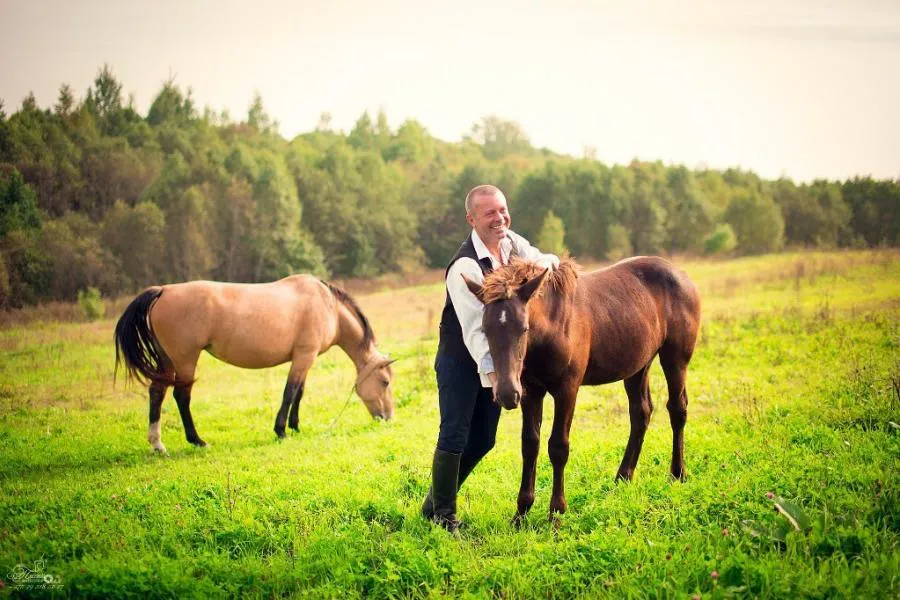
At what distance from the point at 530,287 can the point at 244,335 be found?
620 centimetres

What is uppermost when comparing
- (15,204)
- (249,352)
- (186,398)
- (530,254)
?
(15,204)

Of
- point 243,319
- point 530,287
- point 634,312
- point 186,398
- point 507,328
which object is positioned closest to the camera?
point 507,328

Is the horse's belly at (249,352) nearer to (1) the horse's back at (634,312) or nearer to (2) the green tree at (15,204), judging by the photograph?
(1) the horse's back at (634,312)

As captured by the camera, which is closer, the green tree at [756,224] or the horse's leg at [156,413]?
the horse's leg at [156,413]

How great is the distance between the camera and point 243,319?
30.7 feet

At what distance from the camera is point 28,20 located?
1316 centimetres

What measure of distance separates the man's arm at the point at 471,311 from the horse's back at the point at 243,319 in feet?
18.0

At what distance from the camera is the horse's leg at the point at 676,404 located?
18.7 ft

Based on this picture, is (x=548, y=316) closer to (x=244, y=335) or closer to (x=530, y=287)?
(x=530, y=287)

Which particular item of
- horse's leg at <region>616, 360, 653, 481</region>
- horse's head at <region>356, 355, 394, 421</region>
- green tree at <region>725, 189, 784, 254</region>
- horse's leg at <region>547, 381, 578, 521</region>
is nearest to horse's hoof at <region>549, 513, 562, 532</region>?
horse's leg at <region>547, 381, 578, 521</region>

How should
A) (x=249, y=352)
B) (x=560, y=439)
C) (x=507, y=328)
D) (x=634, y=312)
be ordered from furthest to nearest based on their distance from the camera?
(x=249, y=352) < (x=634, y=312) < (x=560, y=439) < (x=507, y=328)

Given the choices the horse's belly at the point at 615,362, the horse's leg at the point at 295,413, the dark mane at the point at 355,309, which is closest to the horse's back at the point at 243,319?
the dark mane at the point at 355,309

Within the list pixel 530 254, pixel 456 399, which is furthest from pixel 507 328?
pixel 530 254

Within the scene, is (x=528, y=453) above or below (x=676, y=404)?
below
